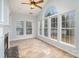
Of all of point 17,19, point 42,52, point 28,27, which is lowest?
point 42,52

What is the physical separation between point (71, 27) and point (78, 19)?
598mm

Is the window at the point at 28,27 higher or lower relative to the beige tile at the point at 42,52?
higher

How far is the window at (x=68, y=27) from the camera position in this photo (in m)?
4.35

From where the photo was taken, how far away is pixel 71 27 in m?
4.41

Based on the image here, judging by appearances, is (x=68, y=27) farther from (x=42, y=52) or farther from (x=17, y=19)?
(x=17, y=19)

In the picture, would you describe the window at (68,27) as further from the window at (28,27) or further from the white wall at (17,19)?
the window at (28,27)

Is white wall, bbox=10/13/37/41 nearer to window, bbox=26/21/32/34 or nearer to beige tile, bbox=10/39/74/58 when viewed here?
window, bbox=26/21/32/34

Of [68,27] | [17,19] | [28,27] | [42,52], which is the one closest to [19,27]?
[17,19]

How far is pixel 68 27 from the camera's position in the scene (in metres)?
4.62

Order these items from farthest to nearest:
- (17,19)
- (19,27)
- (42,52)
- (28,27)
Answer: (28,27), (19,27), (17,19), (42,52)

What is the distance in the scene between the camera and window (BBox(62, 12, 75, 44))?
4.35 meters

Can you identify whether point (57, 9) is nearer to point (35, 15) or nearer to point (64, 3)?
point (64, 3)

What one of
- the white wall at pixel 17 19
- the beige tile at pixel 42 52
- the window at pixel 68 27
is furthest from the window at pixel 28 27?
the window at pixel 68 27

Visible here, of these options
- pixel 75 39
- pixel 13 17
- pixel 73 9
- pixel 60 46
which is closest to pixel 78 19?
pixel 73 9
